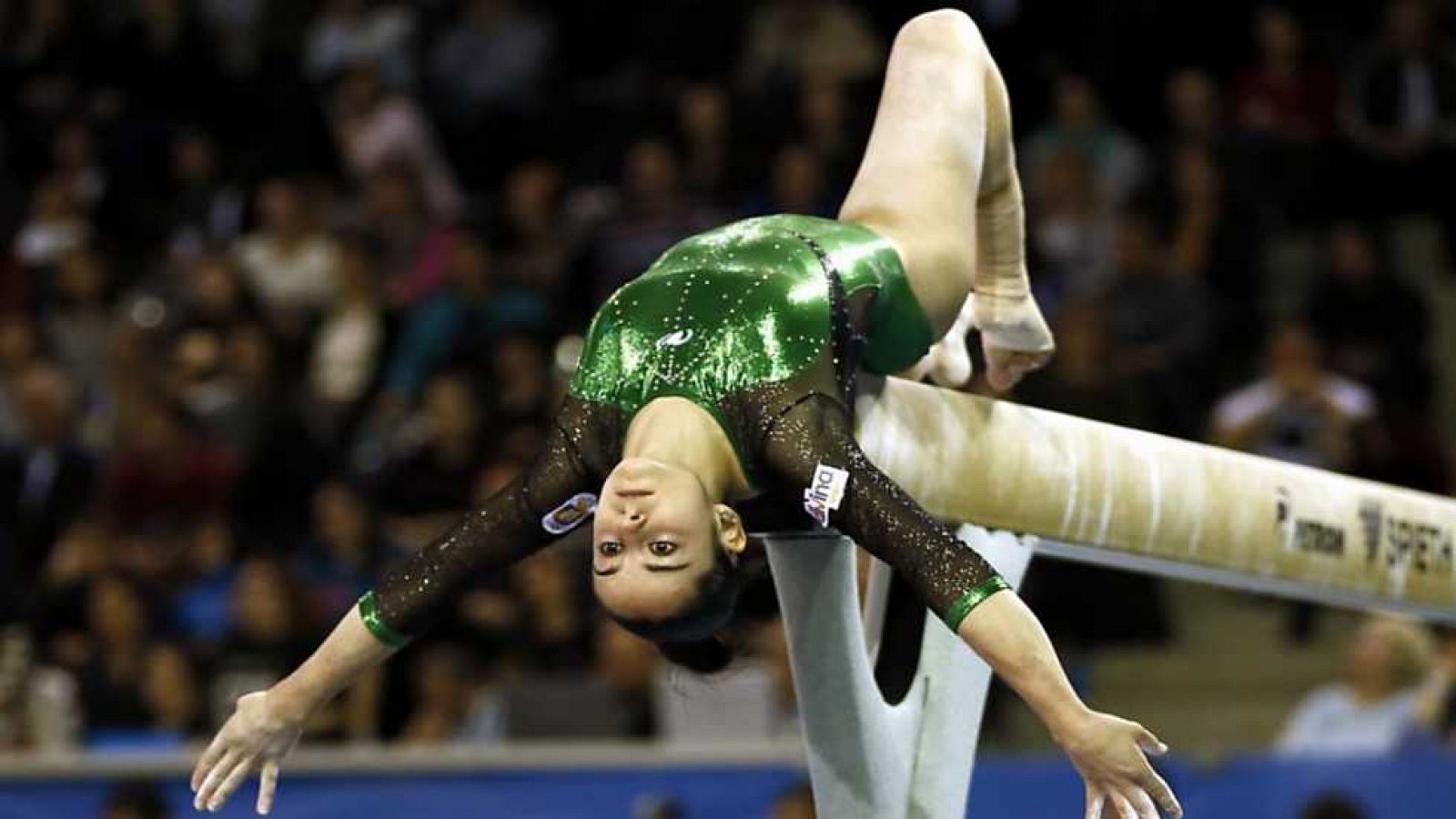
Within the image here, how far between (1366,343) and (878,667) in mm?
4381

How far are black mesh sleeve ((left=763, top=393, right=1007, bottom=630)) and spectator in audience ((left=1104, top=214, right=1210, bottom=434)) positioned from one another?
453 cm

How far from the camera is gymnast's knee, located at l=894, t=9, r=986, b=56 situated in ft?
11.7

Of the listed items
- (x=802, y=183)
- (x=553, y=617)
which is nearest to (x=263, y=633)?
(x=553, y=617)

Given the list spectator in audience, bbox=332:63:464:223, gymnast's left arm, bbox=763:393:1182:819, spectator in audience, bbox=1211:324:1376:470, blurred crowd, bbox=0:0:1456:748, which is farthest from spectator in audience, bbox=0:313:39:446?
gymnast's left arm, bbox=763:393:1182:819

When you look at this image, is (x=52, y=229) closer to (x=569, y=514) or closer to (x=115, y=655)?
(x=115, y=655)

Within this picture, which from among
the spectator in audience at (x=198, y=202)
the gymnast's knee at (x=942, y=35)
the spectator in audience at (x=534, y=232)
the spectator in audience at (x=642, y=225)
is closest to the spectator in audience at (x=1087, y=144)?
the spectator in audience at (x=642, y=225)

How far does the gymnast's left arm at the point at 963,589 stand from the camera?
8.68 ft

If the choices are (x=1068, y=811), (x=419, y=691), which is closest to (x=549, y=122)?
(x=419, y=691)

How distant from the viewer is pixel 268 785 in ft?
9.91

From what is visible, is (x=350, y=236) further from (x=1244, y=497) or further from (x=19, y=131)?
(x=1244, y=497)

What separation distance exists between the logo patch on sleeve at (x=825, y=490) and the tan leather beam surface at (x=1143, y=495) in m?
0.36

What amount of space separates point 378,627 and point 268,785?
0.24 meters

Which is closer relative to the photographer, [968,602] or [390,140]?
[968,602]

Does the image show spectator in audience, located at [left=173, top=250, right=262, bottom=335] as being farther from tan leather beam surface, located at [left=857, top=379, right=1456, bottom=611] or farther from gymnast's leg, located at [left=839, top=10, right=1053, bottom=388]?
tan leather beam surface, located at [left=857, top=379, right=1456, bottom=611]
